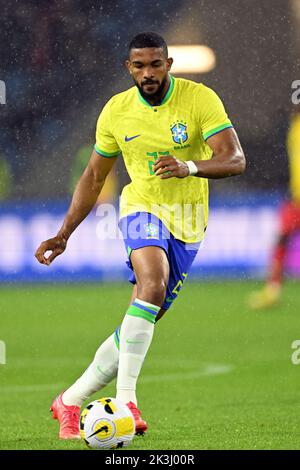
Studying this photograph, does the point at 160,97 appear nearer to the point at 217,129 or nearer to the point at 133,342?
the point at 217,129

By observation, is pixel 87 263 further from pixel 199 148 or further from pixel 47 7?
pixel 199 148

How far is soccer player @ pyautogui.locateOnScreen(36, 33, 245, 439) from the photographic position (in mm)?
5246

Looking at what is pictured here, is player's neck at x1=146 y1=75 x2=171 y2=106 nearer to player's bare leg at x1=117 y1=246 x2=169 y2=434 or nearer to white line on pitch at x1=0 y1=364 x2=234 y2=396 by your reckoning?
player's bare leg at x1=117 y1=246 x2=169 y2=434

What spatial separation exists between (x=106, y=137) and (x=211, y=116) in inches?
20.9

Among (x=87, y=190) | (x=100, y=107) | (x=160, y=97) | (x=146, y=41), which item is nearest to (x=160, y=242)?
(x=87, y=190)

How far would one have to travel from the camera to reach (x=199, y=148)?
18.4 ft

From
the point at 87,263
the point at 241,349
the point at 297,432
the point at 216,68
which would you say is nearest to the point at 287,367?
the point at 241,349

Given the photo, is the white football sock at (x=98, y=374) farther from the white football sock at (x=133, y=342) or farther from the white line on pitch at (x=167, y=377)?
the white line on pitch at (x=167, y=377)

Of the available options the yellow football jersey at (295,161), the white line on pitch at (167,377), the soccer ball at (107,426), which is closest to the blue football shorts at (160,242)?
the soccer ball at (107,426)

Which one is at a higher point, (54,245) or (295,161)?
(295,161)

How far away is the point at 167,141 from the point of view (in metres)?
5.50

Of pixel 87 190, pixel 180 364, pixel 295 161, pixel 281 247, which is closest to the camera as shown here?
pixel 87 190

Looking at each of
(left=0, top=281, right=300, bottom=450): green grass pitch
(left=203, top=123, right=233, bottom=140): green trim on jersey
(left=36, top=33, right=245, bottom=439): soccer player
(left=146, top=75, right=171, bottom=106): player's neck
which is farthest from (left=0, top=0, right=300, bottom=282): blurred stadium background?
(left=203, top=123, right=233, bottom=140): green trim on jersey

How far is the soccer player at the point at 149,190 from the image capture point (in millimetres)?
5246
